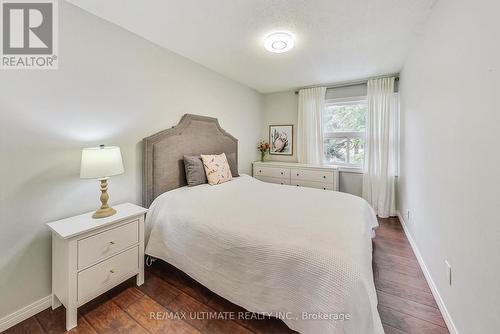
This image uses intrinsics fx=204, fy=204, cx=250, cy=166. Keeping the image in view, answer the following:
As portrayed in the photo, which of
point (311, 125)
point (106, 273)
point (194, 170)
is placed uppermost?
point (311, 125)

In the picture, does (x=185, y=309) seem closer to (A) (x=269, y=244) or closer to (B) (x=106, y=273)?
(B) (x=106, y=273)

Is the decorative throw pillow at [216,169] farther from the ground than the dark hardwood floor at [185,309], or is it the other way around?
the decorative throw pillow at [216,169]

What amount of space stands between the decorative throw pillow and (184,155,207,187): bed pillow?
0.23ft

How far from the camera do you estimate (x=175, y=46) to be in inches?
92.4

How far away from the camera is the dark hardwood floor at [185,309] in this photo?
137 cm

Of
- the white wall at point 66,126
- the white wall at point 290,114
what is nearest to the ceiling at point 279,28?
the white wall at point 66,126

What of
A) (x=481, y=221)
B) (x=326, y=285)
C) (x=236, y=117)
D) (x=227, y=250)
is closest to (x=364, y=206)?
(x=481, y=221)

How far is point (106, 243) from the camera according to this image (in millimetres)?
1545

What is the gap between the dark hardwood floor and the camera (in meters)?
1.37

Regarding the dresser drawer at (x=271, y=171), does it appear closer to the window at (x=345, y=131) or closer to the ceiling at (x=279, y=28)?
the window at (x=345, y=131)

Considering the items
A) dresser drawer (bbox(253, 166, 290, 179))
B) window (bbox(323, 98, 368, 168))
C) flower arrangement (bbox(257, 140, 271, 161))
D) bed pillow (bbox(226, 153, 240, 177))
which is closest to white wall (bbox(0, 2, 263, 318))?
bed pillow (bbox(226, 153, 240, 177))

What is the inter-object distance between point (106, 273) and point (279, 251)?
134cm
